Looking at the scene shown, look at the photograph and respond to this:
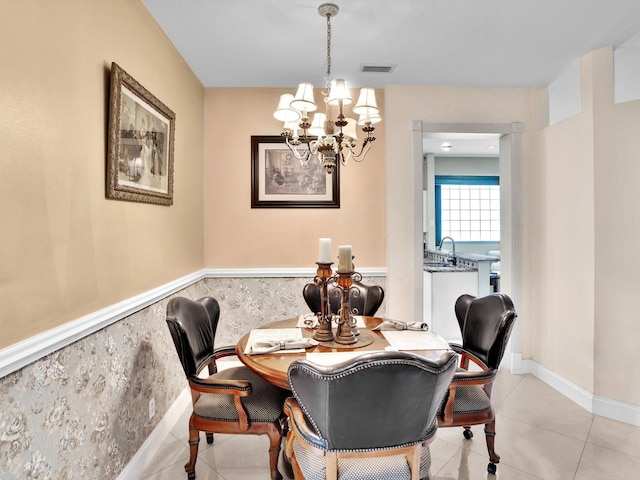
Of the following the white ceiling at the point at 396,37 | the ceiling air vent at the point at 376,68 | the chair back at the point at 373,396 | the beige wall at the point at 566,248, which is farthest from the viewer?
the ceiling air vent at the point at 376,68

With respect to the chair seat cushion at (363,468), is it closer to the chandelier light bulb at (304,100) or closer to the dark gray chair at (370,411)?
the dark gray chair at (370,411)

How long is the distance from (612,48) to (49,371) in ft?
12.7

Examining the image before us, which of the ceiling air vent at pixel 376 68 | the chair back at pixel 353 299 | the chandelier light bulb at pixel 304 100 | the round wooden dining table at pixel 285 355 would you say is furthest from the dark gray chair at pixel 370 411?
the ceiling air vent at pixel 376 68

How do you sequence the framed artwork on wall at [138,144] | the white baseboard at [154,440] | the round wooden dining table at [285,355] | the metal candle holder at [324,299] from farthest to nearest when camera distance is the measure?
the white baseboard at [154,440]
the metal candle holder at [324,299]
the framed artwork on wall at [138,144]
the round wooden dining table at [285,355]

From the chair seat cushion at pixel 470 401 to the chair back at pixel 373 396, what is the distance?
2.22 ft

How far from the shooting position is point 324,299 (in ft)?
6.75

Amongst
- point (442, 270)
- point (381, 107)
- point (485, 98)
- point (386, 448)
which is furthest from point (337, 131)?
point (442, 270)

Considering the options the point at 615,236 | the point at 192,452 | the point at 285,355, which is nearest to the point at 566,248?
the point at 615,236

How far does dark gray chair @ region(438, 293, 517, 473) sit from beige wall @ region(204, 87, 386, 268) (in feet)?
4.63

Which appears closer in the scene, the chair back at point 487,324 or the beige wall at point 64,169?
the beige wall at point 64,169

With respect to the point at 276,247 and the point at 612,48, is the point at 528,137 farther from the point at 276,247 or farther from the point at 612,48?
the point at 276,247

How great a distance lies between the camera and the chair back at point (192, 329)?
190 centimetres

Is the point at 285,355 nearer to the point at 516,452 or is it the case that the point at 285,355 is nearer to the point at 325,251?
the point at 325,251

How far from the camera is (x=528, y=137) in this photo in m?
3.58
